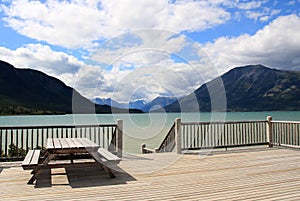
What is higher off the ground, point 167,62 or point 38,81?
point 38,81

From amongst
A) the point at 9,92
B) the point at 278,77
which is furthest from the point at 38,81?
the point at 278,77

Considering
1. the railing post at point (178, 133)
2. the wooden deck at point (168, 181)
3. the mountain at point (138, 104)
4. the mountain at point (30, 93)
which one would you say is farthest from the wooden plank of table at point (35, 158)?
the mountain at point (30, 93)

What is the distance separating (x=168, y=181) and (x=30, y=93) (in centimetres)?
9403

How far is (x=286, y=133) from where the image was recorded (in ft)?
31.3

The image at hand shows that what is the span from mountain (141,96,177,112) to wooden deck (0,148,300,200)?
1665mm

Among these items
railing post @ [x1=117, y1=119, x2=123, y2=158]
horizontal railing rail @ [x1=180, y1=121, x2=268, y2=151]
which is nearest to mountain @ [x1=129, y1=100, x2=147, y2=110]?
railing post @ [x1=117, y1=119, x2=123, y2=158]

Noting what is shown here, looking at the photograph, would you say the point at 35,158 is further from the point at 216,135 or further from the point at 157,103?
the point at 216,135

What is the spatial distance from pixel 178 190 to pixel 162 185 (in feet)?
1.26

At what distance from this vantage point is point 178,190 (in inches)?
159

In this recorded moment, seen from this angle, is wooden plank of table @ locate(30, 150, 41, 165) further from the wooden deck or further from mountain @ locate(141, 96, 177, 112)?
mountain @ locate(141, 96, 177, 112)

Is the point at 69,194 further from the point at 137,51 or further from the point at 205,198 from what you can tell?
the point at 137,51

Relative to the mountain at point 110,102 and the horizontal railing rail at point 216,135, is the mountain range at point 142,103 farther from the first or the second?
the horizontal railing rail at point 216,135

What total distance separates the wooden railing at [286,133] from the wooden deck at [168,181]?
8.42 ft

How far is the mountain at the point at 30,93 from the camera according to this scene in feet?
243
